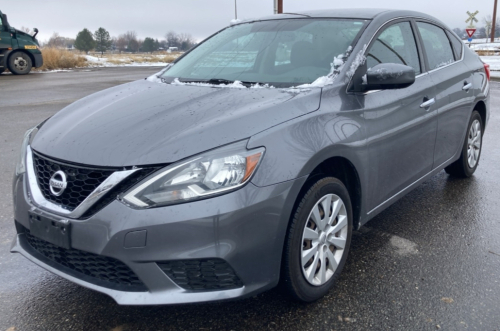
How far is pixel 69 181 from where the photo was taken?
7.02 ft

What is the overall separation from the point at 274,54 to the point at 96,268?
6.22ft

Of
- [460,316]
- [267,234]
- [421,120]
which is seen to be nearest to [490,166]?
Result: [421,120]

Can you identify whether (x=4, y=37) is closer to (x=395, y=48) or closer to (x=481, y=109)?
(x=481, y=109)

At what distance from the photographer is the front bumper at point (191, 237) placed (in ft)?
6.42

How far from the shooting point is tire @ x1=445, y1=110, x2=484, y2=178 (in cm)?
439

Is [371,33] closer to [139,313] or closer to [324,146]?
[324,146]

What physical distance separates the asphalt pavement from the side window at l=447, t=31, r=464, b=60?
1.42 metres

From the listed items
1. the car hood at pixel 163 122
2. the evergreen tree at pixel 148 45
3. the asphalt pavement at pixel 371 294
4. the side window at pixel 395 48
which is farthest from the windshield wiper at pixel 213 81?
the evergreen tree at pixel 148 45

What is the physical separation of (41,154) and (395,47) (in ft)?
8.09

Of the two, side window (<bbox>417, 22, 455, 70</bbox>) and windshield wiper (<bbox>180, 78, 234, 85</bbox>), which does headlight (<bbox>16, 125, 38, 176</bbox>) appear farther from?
side window (<bbox>417, 22, 455, 70</bbox>)

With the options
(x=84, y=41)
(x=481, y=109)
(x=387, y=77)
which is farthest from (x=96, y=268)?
(x=84, y=41)

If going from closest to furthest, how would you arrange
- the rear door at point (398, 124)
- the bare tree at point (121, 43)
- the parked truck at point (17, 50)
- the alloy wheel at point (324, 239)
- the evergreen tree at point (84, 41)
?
the alloy wheel at point (324, 239), the rear door at point (398, 124), the parked truck at point (17, 50), the evergreen tree at point (84, 41), the bare tree at point (121, 43)

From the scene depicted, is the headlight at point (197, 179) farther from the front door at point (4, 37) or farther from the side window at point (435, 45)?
the front door at point (4, 37)

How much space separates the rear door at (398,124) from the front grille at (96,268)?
1530 millimetres
